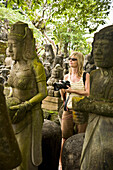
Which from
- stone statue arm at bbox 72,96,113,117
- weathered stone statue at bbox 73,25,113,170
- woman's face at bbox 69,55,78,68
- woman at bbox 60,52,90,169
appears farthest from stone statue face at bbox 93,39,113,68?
woman's face at bbox 69,55,78,68

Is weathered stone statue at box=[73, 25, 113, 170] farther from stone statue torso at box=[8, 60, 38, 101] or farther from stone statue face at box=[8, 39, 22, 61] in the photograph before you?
stone statue face at box=[8, 39, 22, 61]

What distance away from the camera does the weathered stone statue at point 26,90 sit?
7.09 ft

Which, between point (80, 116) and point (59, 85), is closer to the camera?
point (80, 116)

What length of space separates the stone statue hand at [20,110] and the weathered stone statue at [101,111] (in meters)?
0.76

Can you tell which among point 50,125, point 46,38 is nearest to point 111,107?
point 50,125

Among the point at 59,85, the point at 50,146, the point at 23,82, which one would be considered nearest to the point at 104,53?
the point at 59,85

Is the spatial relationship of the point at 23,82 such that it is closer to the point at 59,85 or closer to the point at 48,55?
the point at 59,85

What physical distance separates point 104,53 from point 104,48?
48 mm

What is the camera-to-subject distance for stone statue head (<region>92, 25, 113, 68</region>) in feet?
4.98

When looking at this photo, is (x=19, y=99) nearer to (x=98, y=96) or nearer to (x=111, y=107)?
(x=98, y=96)

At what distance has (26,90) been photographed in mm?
2236

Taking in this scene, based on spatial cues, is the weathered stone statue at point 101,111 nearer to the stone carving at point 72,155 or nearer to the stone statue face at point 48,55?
the stone carving at point 72,155

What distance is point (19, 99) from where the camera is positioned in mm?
2225

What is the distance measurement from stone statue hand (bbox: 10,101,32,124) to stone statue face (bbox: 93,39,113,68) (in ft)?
3.54
